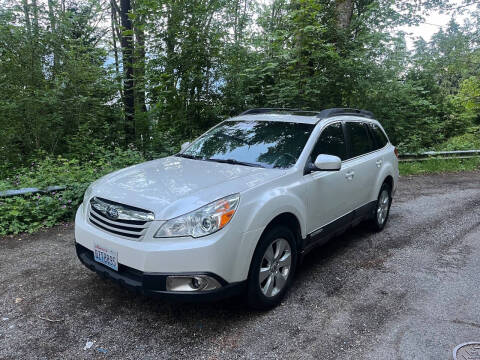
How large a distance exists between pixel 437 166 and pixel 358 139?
808cm

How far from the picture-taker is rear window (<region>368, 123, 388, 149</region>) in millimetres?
5375

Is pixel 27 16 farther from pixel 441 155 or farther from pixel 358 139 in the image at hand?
pixel 441 155

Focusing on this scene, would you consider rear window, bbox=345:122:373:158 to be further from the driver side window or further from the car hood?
the car hood

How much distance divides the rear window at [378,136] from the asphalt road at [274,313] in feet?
5.19

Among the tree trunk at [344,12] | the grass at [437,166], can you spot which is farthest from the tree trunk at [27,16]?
the grass at [437,166]

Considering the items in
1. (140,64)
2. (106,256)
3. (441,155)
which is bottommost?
(441,155)

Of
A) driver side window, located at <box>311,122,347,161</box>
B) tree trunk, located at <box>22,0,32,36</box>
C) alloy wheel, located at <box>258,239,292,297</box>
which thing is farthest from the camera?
tree trunk, located at <box>22,0,32,36</box>

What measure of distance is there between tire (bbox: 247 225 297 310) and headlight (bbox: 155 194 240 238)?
1.60 ft

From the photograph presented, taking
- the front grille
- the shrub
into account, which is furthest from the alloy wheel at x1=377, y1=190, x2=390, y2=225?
the shrub

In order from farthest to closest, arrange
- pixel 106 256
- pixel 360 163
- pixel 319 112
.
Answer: pixel 360 163, pixel 319 112, pixel 106 256

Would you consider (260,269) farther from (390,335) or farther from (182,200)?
(390,335)

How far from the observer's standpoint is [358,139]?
487cm

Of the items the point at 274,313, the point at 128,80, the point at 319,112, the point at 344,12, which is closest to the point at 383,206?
the point at 319,112

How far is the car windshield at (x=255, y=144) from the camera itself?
12.4 ft
